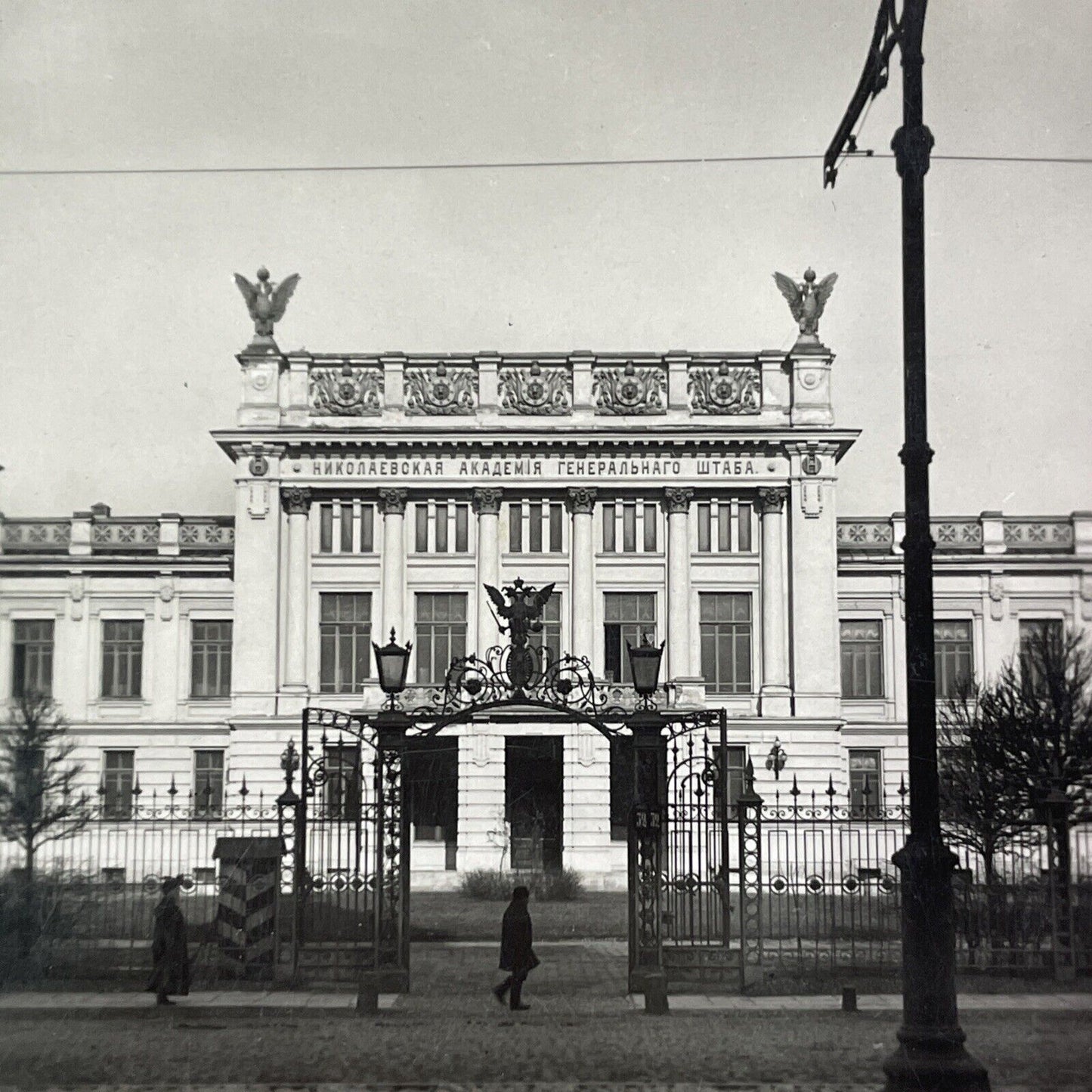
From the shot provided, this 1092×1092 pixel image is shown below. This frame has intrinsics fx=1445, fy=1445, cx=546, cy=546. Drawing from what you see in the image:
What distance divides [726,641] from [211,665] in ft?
57.7

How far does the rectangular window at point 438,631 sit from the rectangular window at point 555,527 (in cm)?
335

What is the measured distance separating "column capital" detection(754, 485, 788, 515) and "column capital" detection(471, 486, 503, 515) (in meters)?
8.43

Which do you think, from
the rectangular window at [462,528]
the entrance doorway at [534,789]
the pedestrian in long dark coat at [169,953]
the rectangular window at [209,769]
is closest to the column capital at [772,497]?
the rectangular window at [462,528]

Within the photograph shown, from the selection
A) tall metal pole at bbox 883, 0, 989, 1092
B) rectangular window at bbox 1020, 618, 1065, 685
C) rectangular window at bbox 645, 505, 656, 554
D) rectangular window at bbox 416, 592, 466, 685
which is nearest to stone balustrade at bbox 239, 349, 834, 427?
rectangular window at bbox 645, 505, 656, 554

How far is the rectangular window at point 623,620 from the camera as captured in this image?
46.8m

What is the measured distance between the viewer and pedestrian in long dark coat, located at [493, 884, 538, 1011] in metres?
18.5

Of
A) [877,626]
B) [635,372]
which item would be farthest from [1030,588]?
[635,372]

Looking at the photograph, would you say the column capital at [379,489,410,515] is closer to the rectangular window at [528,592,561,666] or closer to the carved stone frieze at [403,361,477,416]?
the carved stone frieze at [403,361,477,416]

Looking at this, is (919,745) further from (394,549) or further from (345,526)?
(345,526)

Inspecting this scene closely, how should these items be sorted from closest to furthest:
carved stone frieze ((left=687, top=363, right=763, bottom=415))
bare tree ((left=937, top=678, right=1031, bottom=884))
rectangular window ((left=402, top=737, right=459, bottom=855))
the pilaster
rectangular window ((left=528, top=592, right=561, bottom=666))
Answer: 1. bare tree ((left=937, top=678, right=1031, bottom=884))
2. rectangular window ((left=402, top=737, right=459, bottom=855))
3. the pilaster
4. rectangular window ((left=528, top=592, right=561, bottom=666))
5. carved stone frieze ((left=687, top=363, right=763, bottom=415))

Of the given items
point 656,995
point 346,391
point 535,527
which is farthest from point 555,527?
point 656,995

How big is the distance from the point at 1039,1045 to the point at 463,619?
105ft

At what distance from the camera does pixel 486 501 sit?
153 feet

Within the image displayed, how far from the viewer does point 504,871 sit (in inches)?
1622
